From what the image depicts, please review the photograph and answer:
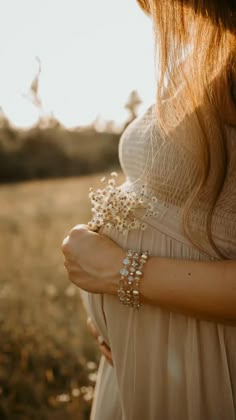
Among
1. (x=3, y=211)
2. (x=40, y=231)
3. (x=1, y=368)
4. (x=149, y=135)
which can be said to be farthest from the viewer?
(x=3, y=211)

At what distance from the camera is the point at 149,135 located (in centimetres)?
150

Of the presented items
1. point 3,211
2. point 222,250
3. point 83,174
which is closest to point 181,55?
point 222,250

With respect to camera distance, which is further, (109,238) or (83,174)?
(83,174)

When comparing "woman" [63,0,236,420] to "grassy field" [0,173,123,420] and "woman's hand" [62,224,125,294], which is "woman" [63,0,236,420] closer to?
"woman's hand" [62,224,125,294]

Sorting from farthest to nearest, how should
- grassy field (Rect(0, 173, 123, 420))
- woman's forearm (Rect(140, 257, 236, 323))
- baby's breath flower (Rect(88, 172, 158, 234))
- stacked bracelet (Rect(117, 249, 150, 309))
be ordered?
grassy field (Rect(0, 173, 123, 420))
baby's breath flower (Rect(88, 172, 158, 234))
stacked bracelet (Rect(117, 249, 150, 309))
woman's forearm (Rect(140, 257, 236, 323))

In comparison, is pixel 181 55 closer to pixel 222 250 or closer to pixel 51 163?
pixel 222 250

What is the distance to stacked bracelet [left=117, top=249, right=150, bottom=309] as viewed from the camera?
1339 millimetres

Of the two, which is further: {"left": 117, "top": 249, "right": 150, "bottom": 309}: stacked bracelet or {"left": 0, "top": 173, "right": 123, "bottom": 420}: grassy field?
{"left": 0, "top": 173, "right": 123, "bottom": 420}: grassy field

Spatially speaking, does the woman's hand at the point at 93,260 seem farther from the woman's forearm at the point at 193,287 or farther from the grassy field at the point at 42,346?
the grassy field at the point at 42,346

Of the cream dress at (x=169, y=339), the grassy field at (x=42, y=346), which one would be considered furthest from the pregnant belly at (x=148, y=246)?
the grassy field at (x=42, y=346)

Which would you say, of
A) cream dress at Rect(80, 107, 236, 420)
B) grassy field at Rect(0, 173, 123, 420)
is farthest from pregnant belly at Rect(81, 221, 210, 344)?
grassy field at Rect(0, 173, 123, 420)

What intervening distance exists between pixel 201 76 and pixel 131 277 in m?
0.63

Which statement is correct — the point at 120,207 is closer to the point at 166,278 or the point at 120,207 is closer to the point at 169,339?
the point at 166,278

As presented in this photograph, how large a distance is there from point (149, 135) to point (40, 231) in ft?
21.9
